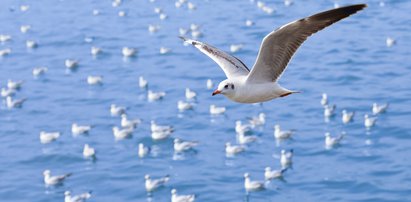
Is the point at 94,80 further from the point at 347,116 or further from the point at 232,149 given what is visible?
the point at 347,116

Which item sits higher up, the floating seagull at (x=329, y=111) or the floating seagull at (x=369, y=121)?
the floating seagull at (x=329, y=111)

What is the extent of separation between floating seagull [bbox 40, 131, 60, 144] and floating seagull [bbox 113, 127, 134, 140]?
1.62 m

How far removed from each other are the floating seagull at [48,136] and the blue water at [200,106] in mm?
371

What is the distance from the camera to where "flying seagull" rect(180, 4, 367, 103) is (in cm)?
1055

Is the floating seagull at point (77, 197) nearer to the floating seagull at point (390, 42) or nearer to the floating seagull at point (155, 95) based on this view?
the floating seagull at point (155, 95)

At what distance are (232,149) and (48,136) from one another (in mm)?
5392

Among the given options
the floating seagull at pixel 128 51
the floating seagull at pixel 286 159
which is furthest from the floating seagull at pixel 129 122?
A: the floating seagull at pixel 128 51

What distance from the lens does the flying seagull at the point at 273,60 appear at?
1055 centimetres

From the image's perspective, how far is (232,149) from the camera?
27984 mm

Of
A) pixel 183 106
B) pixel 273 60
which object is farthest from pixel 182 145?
pixel 273 60

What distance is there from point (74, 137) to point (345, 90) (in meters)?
8.60

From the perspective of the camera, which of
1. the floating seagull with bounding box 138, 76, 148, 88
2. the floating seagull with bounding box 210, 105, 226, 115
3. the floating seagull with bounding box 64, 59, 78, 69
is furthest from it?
the floating seagull with bounding box 64, 59, 78, 69

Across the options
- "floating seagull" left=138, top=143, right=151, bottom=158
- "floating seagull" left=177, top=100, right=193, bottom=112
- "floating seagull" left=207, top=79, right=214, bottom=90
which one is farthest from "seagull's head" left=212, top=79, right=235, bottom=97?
"floating seagull" left=207, top=79, right=214, bottom=90

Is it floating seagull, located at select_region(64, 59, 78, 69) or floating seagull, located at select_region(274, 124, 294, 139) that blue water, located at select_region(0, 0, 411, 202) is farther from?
floating seagull, located at select_region(274, 124, 294, 139)
